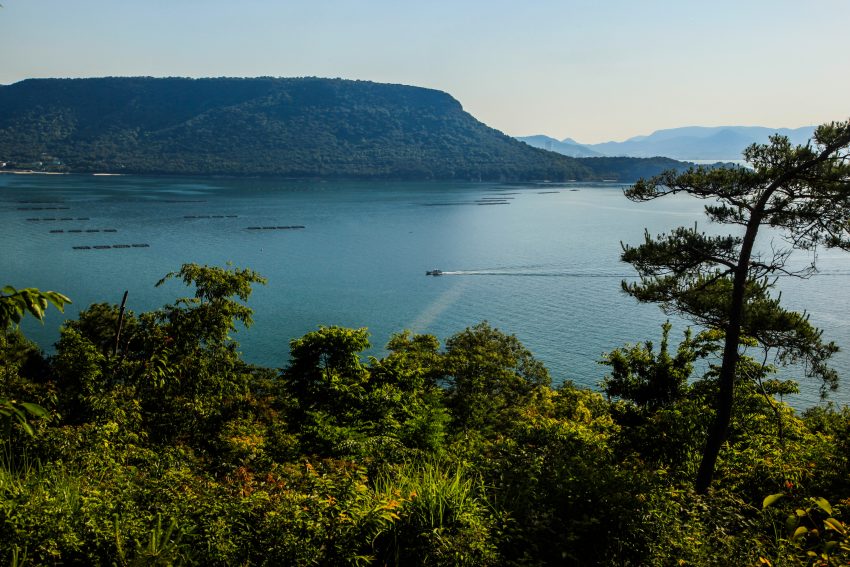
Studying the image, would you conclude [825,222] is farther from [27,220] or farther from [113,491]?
[27,220]

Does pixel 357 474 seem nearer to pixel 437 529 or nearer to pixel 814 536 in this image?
pixel 437 529

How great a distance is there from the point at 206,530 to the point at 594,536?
303cm

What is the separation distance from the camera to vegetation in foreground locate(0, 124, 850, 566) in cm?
433

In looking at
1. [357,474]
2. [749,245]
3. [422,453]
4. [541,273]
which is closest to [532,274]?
[541,273]

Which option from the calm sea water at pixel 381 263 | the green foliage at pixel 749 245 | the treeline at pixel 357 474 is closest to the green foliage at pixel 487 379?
the treeline at pixel 357 474

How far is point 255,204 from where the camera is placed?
102 m

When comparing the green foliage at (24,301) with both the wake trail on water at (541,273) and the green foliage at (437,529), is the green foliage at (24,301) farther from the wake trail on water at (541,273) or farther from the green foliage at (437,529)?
the wake trail on water at (541,273)

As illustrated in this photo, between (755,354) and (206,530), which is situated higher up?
(206,530)

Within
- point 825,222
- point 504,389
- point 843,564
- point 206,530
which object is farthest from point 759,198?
point 504,389

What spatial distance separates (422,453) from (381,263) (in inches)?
1977

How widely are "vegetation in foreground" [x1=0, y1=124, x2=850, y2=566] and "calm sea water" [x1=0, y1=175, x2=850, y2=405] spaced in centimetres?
1597

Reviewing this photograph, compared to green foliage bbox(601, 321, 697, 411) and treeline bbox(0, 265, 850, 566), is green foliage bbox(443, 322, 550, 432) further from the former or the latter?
green foliage bbox(601, 321, 697, 411)

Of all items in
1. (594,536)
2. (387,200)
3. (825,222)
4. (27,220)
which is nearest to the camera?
(594,536)

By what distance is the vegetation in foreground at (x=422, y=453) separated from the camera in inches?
170
